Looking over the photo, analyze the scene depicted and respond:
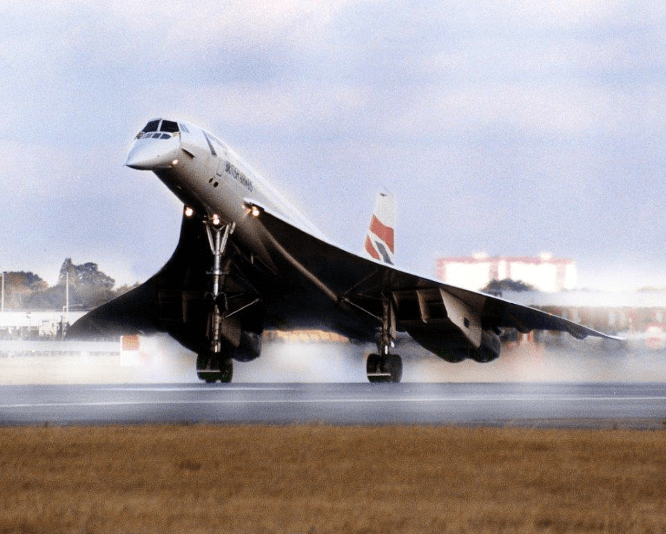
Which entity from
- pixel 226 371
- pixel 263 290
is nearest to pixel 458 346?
pixel 263 290

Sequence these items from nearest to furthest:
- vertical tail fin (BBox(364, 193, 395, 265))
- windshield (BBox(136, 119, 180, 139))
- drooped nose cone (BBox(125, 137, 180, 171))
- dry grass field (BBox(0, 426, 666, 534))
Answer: dry grass field (BBox(0, 426, 666, 534)), drooped nose cone (BBox(125, 137, 180, 171)), windshield (BBox(136, 119, 180, 139)), vertical tail fin (BBox(364, 193, 395, 265))

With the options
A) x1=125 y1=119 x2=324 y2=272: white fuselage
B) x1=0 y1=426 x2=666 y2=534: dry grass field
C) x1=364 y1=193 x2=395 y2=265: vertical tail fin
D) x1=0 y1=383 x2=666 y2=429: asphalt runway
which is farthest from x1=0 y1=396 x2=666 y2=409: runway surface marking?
x1=364 y1=193 x2=395 y2=265: vertical tail fin

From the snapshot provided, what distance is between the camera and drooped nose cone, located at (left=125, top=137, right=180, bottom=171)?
59.1 feet

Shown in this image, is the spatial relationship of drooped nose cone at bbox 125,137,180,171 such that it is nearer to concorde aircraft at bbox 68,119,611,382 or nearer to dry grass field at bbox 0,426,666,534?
concorde aircraft at bbox 68,119,611,382

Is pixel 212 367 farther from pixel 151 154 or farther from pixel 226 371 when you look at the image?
pixel 151 154

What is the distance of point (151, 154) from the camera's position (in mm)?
18016

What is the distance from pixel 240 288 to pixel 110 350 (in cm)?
2426

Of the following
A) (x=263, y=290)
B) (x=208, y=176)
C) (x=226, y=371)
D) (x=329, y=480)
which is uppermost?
(x=208, y=176)

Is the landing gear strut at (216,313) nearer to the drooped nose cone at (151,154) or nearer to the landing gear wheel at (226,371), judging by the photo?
the landing gear wheel at (226,371)

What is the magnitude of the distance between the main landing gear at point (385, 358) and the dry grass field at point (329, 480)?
11.7 meters

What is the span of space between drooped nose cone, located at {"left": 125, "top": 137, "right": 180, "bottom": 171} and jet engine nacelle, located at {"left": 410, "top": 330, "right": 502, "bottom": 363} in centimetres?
674

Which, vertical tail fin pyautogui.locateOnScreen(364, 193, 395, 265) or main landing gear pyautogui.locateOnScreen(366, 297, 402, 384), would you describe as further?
vertical tail fin pyautogui.locateOnScreen(364, 193, 395, 265)

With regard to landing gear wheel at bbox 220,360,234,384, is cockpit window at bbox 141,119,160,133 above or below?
above

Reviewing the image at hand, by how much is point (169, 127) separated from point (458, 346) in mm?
7724
